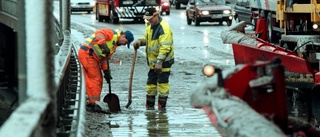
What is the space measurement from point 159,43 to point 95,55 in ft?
3.15

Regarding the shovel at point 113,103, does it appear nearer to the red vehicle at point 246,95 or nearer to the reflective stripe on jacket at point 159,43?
the reflective stripe on jacket at point 159,43

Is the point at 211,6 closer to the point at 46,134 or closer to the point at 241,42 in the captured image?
the point at 241,42

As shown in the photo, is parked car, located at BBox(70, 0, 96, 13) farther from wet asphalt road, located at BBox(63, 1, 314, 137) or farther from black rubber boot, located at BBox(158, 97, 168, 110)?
black rubber boot, located at BBox(158, 97, 168, 110)

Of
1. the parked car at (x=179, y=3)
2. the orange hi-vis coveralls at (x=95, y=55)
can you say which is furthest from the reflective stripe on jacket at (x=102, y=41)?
the parked car at (x=179, y=3)

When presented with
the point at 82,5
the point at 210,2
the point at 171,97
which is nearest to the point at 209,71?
the point at 171,97

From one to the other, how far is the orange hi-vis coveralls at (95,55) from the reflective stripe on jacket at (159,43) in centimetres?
49

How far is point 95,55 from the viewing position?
45.3 feet

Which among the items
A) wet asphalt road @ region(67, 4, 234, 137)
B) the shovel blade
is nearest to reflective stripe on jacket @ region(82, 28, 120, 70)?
the shovel blade

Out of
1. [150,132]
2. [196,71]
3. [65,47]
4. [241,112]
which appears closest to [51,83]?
[241,112]

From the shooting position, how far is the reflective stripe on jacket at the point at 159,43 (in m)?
13.5

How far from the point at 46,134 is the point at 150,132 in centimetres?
635

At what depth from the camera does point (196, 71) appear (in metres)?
20.2

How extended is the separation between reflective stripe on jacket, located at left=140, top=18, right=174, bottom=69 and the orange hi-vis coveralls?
0.49 metres

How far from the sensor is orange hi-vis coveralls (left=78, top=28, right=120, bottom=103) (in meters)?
13.7
